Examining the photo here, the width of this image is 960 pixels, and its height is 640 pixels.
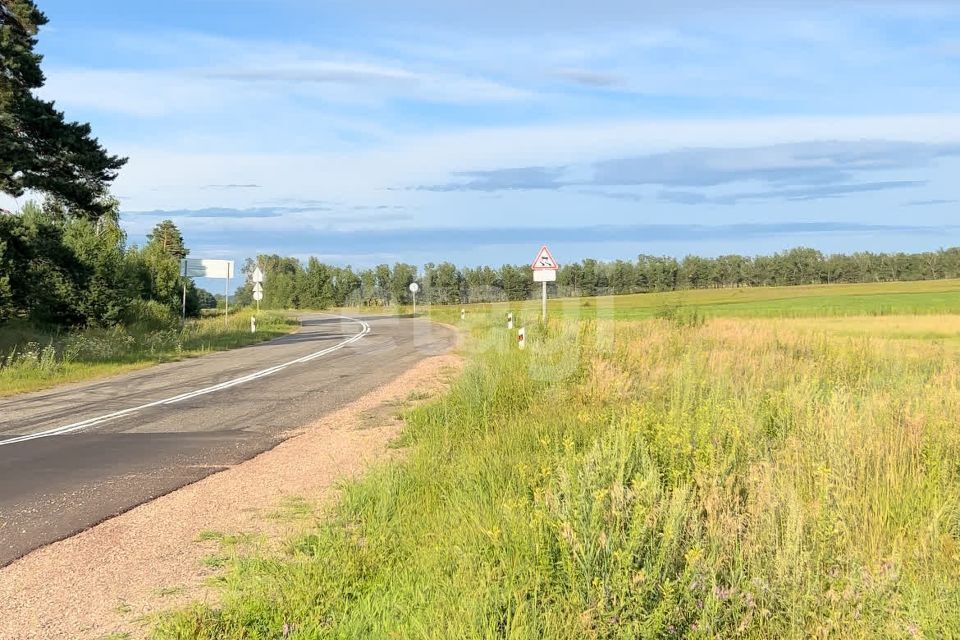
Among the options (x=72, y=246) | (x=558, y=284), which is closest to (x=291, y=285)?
(x=558, y=284)

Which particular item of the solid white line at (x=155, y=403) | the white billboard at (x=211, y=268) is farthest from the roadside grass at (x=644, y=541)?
the white billboard at (x=211, y=268)

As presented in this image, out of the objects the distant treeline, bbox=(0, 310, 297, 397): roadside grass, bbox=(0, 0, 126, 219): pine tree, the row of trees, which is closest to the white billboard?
the row of trees

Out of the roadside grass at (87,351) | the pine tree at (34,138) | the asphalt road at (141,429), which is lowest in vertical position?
the asphalt road at (141,429)

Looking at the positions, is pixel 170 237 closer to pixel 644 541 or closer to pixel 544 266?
pixel 544 266

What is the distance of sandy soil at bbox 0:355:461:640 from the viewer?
174 inches

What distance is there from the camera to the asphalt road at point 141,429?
6719 millimetres

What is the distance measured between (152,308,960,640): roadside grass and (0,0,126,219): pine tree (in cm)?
2084

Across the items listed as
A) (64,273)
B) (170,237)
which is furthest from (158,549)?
(170,237)

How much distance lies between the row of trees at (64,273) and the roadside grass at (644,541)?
19.6 metres

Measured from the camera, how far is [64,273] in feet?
88.1

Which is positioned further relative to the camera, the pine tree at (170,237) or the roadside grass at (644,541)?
the pine tree at (170,237)

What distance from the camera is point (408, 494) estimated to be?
6.00 meters

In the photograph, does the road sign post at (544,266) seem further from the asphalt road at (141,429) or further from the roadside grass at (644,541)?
the roadside grass at (644,541)

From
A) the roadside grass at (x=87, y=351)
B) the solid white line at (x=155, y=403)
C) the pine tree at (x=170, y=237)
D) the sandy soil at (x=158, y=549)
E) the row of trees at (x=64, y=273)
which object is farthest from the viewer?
the pine tree at (x=170, y=237)
